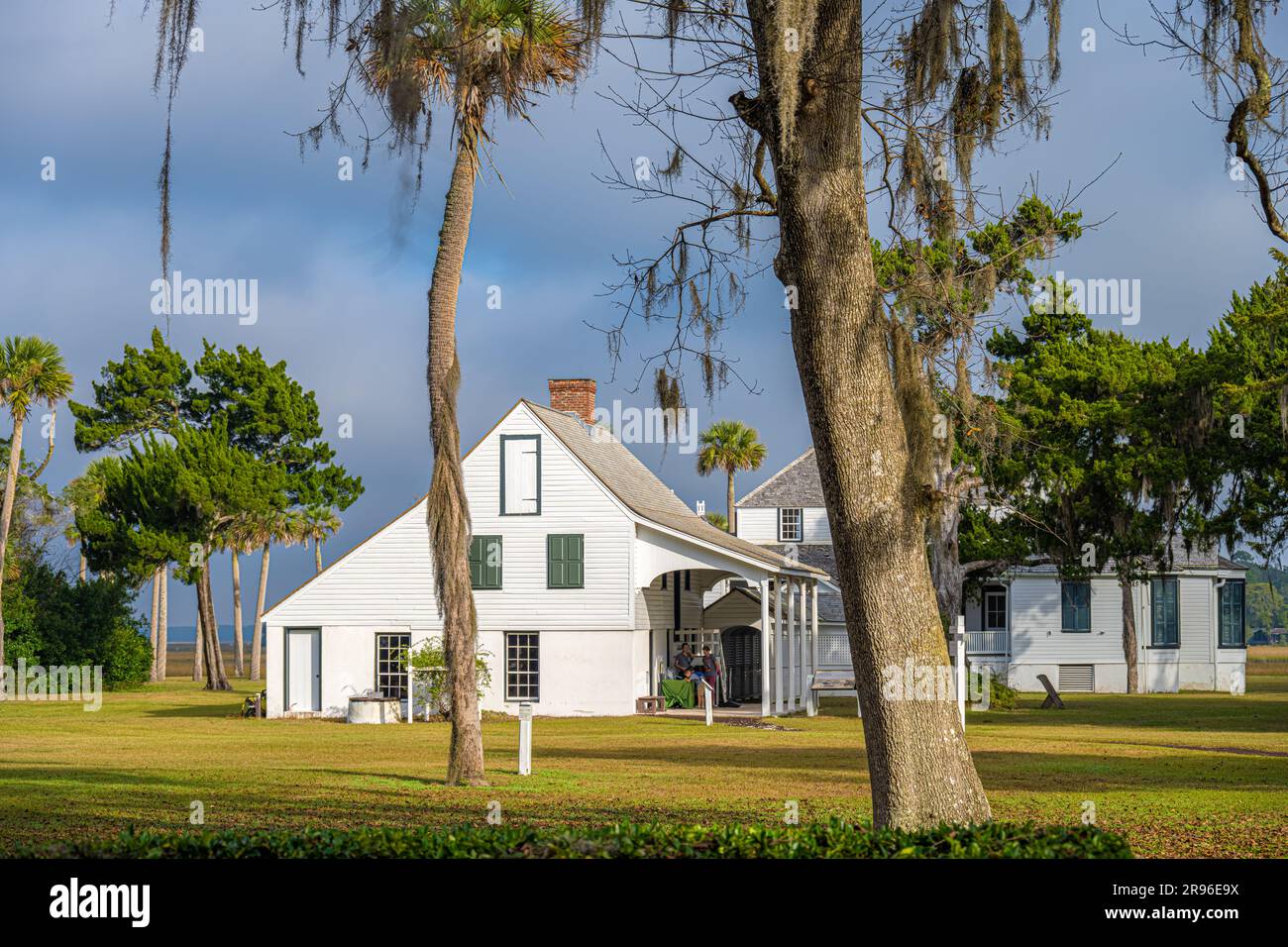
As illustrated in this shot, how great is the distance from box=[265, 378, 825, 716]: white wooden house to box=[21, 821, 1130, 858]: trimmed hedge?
25.6 meters

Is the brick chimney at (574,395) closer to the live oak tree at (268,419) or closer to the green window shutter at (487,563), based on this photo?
the green window shutter at (487,563)

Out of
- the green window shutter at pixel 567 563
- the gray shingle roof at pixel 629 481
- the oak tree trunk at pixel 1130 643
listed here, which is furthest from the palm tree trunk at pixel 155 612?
the oak tree trunk at pixel 1130 643

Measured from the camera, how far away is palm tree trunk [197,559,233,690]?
5312 cm

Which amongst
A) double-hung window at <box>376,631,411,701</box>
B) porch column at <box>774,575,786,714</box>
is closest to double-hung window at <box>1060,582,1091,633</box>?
porch column at <box>774,575,786,714</box>

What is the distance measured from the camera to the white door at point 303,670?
1303 inches

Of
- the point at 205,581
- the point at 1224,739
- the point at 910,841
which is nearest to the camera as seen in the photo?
the point at 910,841

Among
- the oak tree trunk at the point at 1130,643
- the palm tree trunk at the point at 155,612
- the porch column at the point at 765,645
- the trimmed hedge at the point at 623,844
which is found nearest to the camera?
the trimmed hedge at the point at 623,844

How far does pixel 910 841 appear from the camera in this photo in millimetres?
6035

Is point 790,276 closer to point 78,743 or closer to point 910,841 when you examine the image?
point 910,841

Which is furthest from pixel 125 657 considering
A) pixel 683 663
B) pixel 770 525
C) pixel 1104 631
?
pixel 1104 631

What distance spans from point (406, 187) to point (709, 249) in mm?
2866

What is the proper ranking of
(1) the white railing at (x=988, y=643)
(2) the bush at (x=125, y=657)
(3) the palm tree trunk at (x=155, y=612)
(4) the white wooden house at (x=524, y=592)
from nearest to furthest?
(4) the white wooden house at (x=524, y=592), (1) the white railing at (x=988, y=643), (2) the bush at (x=125, y=657), (3) the palm tree trunk at (x=155, y=612)

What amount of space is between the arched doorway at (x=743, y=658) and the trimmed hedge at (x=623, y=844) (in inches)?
1368

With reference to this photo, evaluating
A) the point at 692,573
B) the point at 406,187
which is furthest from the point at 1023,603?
the point at 406,187
